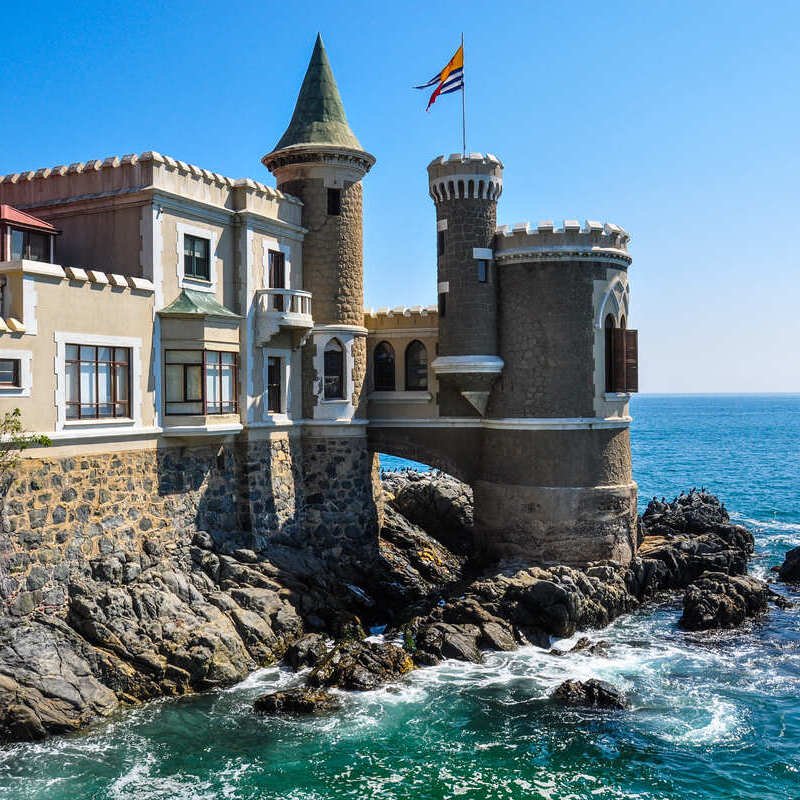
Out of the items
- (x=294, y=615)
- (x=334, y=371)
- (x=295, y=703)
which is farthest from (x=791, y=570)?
(x=295, y=703)

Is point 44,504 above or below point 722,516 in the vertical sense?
above

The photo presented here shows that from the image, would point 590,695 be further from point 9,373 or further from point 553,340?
point 9,373

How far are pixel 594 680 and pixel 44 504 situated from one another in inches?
612

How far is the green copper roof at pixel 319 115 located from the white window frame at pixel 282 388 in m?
8.29

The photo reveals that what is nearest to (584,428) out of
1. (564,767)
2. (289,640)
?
(289,640)

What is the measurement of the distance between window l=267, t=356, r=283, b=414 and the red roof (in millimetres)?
8675

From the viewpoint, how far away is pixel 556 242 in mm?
33000

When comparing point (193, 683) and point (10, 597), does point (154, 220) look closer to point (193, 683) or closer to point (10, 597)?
point (10, 597)

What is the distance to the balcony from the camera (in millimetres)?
30688

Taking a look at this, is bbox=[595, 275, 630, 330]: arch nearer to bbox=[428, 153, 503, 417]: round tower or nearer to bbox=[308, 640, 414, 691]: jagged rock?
bbox=[428, 153, 503, 417]: round tower

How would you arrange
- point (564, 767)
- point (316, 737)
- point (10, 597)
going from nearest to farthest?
point (564, 767) < point (316, 737) < point (10, 597)

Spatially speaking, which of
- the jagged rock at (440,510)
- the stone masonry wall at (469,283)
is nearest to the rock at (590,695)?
the stone masonry wall at (469,283)

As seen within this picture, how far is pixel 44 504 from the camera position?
23344 mm

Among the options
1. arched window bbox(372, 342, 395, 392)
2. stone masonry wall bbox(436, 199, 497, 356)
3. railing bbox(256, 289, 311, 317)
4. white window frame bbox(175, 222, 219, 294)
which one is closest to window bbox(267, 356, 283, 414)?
railing bbox(256, 289, 311, 317)
